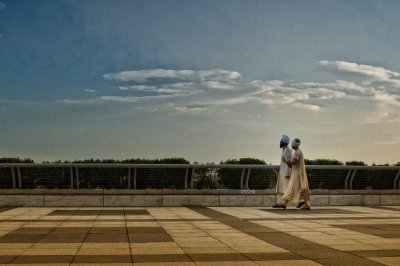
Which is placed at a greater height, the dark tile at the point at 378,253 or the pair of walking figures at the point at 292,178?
the pair of walking figures at the point at 292,178

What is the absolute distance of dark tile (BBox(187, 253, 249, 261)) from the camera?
7234mm

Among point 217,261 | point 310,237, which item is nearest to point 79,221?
point 310,237

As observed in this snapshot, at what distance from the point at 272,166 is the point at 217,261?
12.6m

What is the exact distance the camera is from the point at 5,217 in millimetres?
13477

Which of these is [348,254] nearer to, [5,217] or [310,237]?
[310,237]

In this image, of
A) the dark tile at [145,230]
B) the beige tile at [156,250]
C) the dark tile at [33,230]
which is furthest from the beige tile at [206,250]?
the dark tile at [33,230]

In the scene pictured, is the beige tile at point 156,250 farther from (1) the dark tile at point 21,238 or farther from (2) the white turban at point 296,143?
(2) the white turban at point 296,143

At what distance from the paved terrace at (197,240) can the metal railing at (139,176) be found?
176 inches

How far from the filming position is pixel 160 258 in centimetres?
724

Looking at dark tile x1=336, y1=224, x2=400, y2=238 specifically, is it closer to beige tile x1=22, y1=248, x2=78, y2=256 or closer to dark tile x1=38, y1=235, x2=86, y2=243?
dark tile x1=38, y1=235, x2=86, y2=243

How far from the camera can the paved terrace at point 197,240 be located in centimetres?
723

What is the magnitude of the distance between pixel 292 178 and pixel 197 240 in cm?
843

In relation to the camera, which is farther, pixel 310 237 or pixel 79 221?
pixel 79 221

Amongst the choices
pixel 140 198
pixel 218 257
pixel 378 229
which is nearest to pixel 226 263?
pixel 218 257
